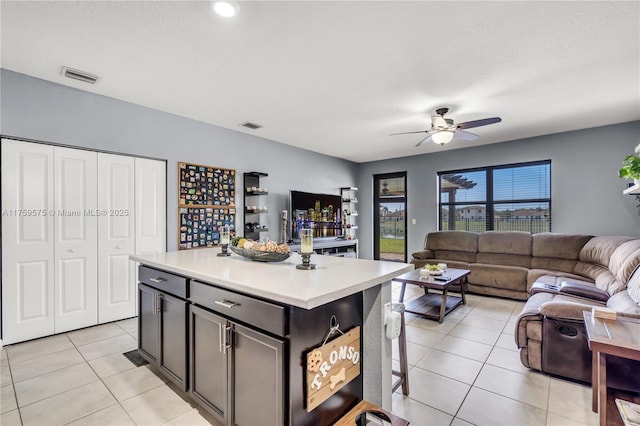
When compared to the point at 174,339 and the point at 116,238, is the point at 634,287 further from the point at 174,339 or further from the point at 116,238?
the point at 116,238

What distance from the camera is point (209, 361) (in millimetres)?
1724

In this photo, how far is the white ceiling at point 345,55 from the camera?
205cm

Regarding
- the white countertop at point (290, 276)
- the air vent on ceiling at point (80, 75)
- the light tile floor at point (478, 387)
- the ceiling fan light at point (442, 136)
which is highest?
the air vent on ceiling at point (80, 75)

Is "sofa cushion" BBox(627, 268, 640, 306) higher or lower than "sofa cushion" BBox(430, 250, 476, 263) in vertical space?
higher

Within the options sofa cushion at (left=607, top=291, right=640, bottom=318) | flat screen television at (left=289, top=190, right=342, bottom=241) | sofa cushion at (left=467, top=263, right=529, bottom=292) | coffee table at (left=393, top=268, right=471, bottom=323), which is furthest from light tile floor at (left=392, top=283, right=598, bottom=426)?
flat screen television at (left=289, top=190, right=342, bottom=241)

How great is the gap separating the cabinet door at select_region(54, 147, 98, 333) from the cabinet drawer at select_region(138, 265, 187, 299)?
4.85 ft

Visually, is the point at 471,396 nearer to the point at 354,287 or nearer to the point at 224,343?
the point at 354,287

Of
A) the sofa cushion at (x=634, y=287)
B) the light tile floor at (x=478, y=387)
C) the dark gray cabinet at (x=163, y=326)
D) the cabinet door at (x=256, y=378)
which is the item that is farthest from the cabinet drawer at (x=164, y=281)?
the sofa cushion at (x=634, y=287)

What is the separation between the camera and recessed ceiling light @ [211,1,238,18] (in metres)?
1.94

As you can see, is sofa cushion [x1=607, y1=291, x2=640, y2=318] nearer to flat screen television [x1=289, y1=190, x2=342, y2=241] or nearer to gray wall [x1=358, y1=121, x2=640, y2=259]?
gray wall [x1=358, y1=121, x2=640, y2=259]

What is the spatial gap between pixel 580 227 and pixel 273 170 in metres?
5.19

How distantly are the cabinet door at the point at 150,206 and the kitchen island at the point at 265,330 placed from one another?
6.25ft

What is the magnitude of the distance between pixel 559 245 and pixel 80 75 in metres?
6.47

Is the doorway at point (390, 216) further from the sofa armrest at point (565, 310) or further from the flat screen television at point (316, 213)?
the sofa armrest at point (565, 310)
